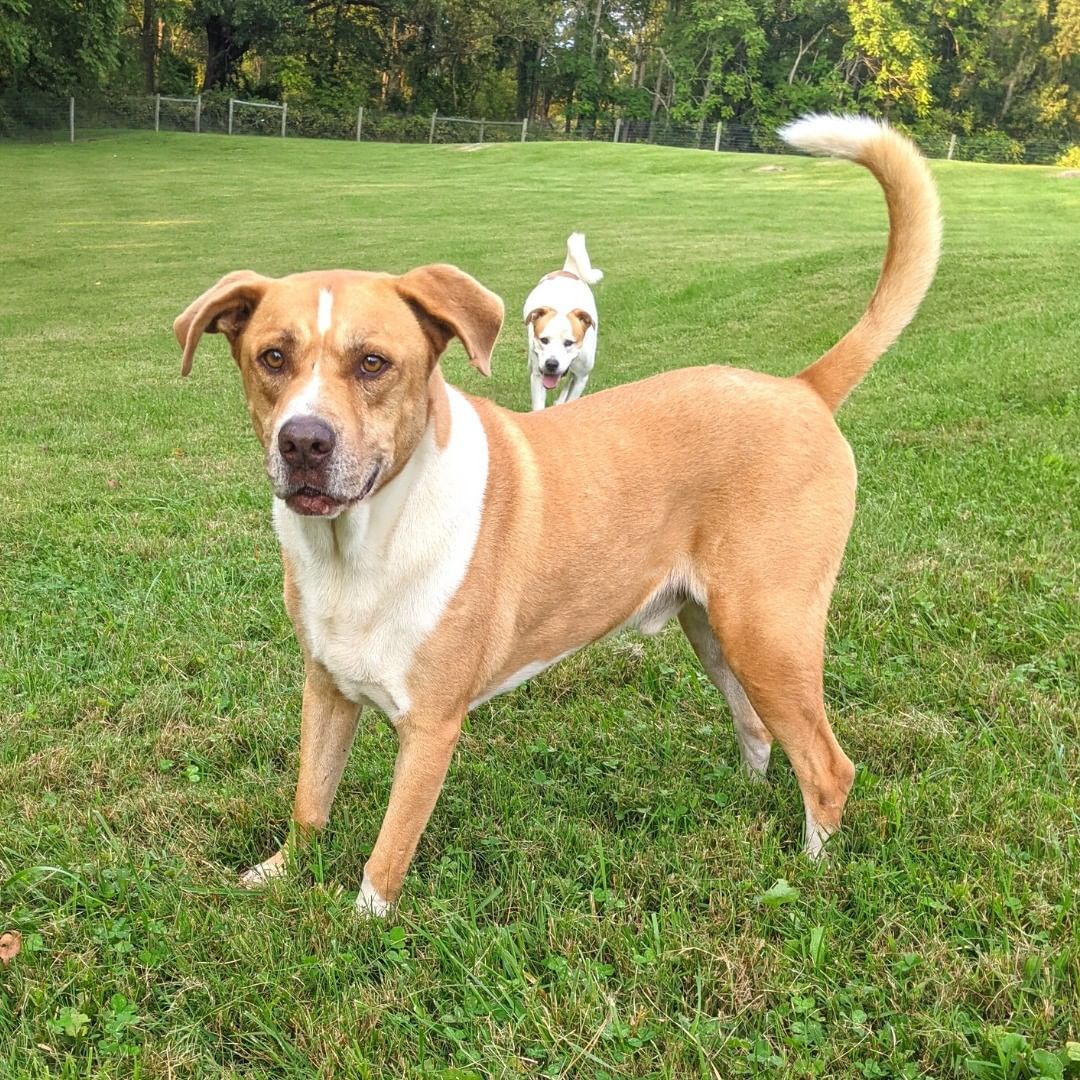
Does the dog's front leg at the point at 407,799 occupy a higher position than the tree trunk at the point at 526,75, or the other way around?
the tree trunk at the point at 526,75

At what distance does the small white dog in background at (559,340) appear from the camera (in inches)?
366

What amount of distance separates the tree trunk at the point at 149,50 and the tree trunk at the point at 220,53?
8.27ft

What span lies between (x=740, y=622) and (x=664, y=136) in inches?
2290

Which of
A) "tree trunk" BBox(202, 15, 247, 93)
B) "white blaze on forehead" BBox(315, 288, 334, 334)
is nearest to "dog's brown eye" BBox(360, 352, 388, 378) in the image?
"white blaze on forehead" BBox(315, 288, 334, 334)

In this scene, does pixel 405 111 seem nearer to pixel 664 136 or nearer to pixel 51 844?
pixel 664 136

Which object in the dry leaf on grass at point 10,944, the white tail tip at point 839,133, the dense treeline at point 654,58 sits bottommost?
the dry leaf on grass at point 10,944

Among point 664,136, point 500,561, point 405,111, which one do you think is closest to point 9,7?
point 405,111

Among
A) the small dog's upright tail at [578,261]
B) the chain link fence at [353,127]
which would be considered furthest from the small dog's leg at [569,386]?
the chain link fence at [353,127]

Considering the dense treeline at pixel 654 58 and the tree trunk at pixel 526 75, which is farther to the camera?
the tree trunk at pixel 526 75

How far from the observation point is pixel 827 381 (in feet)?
11.5

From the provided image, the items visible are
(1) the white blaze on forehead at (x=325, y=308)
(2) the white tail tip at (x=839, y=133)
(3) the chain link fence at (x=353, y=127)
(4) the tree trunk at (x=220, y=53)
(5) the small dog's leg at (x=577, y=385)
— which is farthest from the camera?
(4) the tree trunk at (x=220, y=53)

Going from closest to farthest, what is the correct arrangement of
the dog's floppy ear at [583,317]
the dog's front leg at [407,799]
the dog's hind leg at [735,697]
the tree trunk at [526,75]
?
the dog's front leg at [407,799] < the dog's hind leg at [735,697] < the dog's floppy ear at [583,317] < the tree trunk at [526,75]

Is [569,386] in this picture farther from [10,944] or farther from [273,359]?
[10,944]

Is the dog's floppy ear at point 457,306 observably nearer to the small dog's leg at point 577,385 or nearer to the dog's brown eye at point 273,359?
the dog's brown eye at point 273,359
